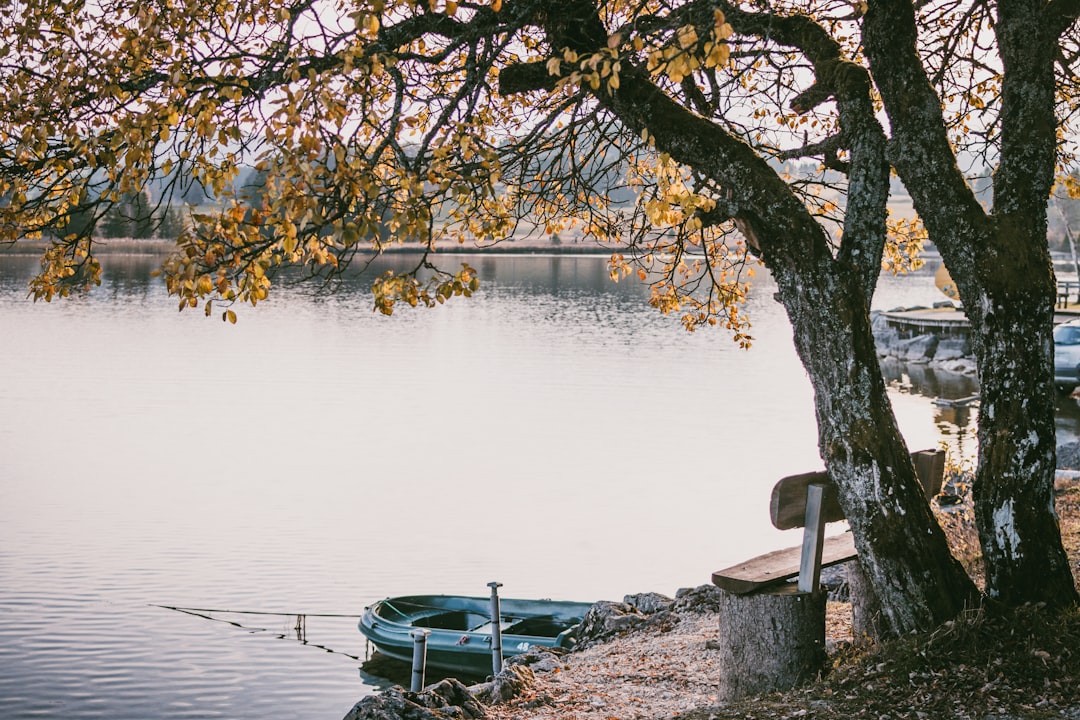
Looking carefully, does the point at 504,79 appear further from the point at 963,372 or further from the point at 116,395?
the point at 963,372

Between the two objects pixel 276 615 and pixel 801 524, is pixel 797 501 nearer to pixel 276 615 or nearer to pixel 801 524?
pixel 801 524

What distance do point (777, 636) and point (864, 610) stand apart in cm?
79

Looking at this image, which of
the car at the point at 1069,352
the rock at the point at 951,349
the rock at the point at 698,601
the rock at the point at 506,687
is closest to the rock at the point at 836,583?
the rock at the point at 698,601

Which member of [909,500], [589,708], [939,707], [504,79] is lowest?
[589,708]

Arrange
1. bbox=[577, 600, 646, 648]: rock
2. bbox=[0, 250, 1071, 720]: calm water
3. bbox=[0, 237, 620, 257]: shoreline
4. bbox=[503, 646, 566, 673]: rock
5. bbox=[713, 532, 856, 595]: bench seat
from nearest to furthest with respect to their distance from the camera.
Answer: bbox=[713, 532, 856, 595]: bench seat < bbox=[503, 646, 566, 673]: rock < bbox=[577, 600, 646, 648]: rock < bbox=[0, 250, 1071, 720]: calm water < bbox=[0, 237, 620, 257]: shoreline

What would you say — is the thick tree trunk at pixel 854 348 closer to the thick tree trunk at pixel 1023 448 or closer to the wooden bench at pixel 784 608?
the wooden bench at pixel 784 608

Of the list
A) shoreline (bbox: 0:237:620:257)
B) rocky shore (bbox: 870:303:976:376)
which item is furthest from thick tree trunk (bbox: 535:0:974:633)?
shoreline (bbox: 0:237:620:257)

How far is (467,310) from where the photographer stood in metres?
73.2

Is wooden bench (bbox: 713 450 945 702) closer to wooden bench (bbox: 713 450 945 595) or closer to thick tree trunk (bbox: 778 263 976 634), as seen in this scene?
wooden bench (bbox: 713 450 945 595)

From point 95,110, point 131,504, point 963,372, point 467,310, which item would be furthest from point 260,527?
point 467,310

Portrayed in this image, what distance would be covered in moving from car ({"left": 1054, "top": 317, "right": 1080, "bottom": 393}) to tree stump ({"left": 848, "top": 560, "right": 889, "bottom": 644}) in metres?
30.7

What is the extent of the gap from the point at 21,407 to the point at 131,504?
13.6 meters

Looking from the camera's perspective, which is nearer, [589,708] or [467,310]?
[589,708]

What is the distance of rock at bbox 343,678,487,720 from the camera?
7.59 m
